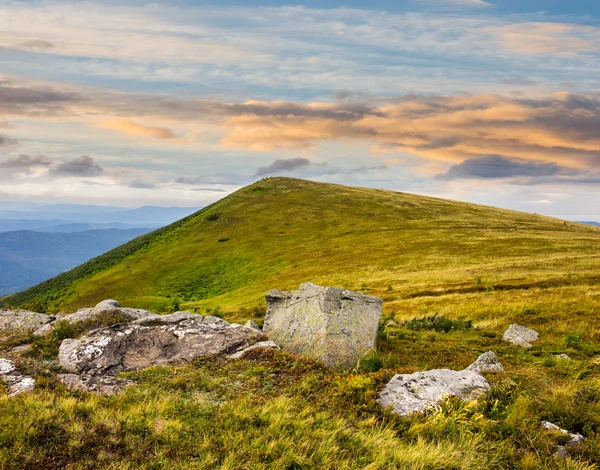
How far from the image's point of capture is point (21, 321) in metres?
17.3

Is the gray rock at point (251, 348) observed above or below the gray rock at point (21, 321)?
above

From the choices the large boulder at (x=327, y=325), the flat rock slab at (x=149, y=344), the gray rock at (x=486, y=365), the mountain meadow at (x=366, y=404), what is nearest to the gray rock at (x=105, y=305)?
the mountain meadow at (x=366, y=404)

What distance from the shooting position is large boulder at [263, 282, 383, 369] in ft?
45.5

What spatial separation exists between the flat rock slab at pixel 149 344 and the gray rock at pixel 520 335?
41.1ft

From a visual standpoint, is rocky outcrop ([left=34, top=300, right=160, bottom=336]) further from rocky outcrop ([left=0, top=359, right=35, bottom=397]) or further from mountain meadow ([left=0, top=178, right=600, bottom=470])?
rocky outcrop ([left=0, top=359, right=35, bottom=397])

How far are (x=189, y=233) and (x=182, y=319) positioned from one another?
86370 mm

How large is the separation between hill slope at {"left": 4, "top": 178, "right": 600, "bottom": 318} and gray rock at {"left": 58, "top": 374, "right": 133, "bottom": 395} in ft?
82.9

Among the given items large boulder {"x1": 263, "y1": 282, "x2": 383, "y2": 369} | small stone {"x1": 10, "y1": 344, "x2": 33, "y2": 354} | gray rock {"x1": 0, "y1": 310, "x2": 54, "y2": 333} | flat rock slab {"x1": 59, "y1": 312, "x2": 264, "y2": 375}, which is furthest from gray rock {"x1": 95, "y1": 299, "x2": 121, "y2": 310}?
large boulder {"x1": 263, "y1": 282, "x2": 383, "y2": 369}

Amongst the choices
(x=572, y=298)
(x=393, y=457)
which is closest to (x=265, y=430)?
(x=393, y=457)

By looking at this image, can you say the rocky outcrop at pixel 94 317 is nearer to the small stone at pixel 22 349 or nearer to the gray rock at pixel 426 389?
the small stone at pixel 22 349

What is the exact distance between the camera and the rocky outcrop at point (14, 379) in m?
9.00

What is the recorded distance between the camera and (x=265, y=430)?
287 inches

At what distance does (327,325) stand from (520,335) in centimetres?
1089

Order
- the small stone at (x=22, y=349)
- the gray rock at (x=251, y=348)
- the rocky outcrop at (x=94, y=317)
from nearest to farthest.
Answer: the gray rock at (x=251, y=348) → the small stone at (x=22, y=349) → the rocky outcrop at (x=94, y=317)
